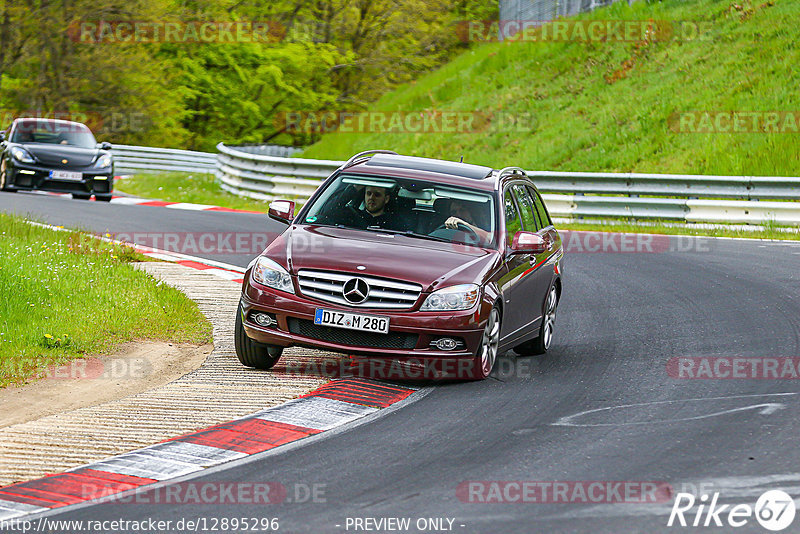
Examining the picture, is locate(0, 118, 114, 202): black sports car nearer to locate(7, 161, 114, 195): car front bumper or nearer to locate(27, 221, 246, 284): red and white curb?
locate(7, 161, 114, 195): car front bumper

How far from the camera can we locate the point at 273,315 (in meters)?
8.60

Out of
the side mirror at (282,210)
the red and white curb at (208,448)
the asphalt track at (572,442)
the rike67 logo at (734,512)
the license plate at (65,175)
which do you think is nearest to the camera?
the rike67 logo at (734,512)

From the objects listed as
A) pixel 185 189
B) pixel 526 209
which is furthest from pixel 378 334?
pixel 185 189

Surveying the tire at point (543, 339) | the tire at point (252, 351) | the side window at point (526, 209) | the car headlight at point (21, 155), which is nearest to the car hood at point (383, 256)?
the tire at point (252, 351)

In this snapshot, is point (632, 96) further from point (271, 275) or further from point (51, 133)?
point (271, 275)

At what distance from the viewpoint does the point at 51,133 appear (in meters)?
25.4

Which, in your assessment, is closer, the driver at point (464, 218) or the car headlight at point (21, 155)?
the driver at point (464, 218)

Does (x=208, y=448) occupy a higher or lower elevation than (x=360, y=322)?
lower

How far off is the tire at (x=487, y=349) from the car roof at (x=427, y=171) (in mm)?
1389

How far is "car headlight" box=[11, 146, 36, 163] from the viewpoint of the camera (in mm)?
24297

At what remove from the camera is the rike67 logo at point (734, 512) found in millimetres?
5320

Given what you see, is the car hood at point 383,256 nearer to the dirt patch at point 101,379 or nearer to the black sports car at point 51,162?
the dirt patch at point 101,379

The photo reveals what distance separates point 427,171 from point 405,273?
175cm

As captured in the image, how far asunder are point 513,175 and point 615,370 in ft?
7.45
